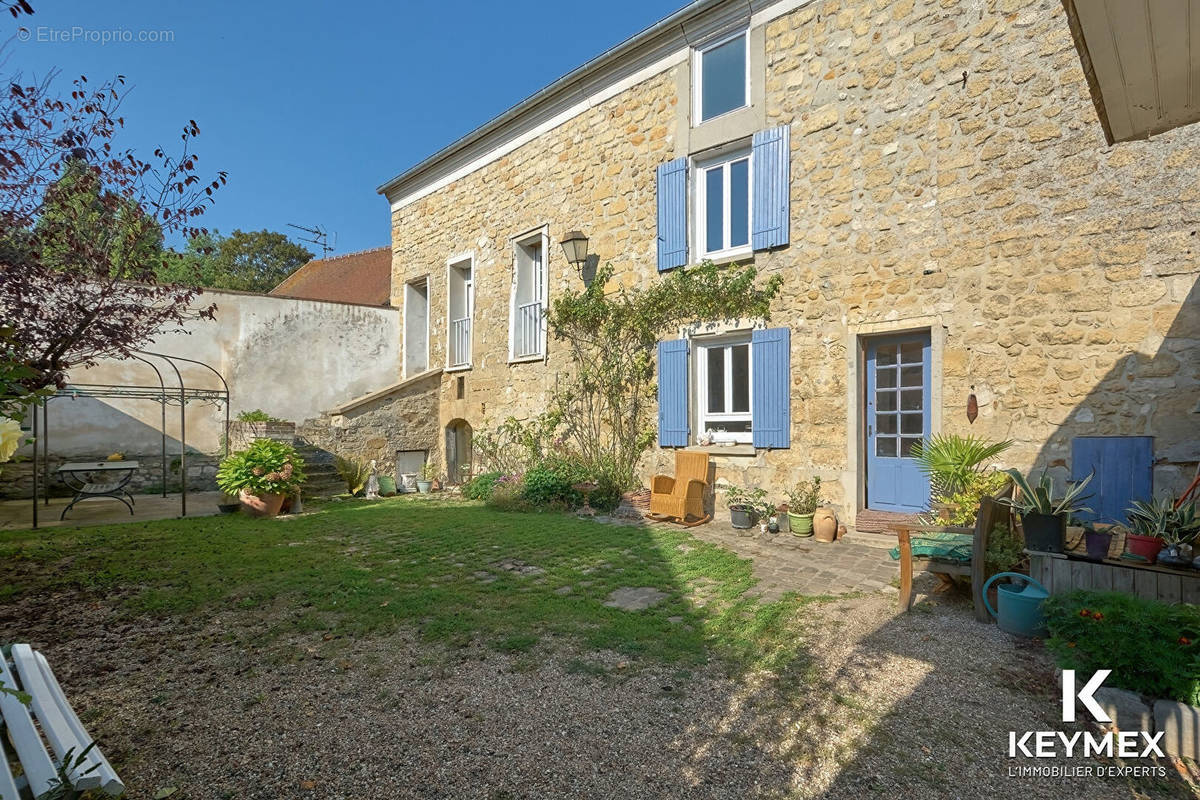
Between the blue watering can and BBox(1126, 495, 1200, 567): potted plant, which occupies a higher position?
BBox(1126, 495, 1200, 567): potted plant

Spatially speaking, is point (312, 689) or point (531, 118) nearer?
point (312, 689)

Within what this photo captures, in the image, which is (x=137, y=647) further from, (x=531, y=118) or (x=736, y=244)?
(x=531, y=118)

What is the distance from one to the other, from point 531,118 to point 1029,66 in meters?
7.26

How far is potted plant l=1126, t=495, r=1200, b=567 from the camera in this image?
10.1 ft

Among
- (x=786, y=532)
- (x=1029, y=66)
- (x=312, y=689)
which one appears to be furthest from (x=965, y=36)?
(x=312, y=689)

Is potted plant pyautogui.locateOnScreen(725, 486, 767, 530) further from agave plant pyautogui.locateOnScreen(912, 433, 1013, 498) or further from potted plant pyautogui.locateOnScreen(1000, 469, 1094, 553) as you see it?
potted plant pyautogui.locateOnScreen(1000, 469, 1094, 553)

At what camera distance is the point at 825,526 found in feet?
20.1

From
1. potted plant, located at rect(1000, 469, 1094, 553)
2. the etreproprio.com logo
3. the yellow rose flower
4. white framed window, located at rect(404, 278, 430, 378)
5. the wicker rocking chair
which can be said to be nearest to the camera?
the etreproprio.com logo

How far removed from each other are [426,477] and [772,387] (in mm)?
7103

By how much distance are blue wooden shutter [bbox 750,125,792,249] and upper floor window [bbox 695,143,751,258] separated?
0.80 feet

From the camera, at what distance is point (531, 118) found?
1000 centimetres

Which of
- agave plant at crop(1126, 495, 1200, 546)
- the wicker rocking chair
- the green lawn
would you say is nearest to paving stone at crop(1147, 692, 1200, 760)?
agave plant at crop(1126, 495, 1200, 546)

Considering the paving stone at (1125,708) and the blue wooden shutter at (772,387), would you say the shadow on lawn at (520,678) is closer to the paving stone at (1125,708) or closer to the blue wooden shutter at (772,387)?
the paving stone at (1125,708)

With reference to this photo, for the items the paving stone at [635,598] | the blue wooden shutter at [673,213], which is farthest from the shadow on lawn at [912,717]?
the blue wooden shutter at [673,213]
